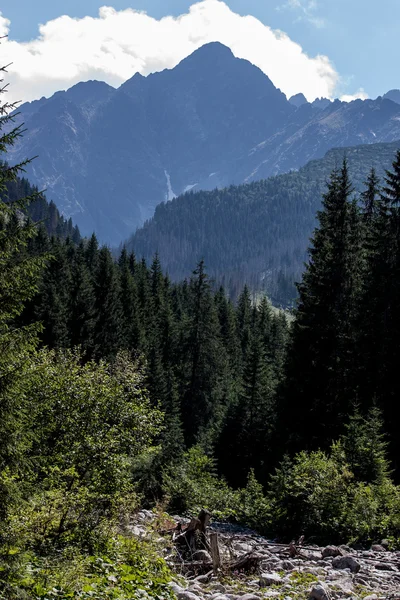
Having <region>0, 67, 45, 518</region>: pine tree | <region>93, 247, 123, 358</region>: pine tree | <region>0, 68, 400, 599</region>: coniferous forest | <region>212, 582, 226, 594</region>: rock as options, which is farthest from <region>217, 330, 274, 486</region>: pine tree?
<region>0, 67, 45, 518</region>: pine tree

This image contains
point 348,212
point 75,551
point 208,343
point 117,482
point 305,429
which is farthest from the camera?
point 208,343

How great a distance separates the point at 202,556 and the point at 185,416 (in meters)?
38.0

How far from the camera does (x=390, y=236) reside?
1036 inches

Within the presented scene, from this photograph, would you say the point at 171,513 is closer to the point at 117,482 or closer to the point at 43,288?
the point at 117,482

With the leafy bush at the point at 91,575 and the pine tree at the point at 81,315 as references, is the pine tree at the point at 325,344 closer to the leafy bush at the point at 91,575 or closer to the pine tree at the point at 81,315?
the leafy bush at the point at 91,575

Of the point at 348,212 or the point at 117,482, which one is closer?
the point at 117,482

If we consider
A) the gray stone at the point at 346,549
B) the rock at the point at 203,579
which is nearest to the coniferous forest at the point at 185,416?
the gray stone at the point at 346,549

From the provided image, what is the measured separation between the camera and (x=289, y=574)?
34.3ft

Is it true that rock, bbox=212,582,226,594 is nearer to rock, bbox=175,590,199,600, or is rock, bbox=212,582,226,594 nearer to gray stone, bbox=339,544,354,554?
rock, bbox=175,590,199,600

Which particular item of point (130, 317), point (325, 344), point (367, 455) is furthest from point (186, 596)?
point (130, 317)

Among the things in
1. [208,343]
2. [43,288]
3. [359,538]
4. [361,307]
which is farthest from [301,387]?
[43,288]

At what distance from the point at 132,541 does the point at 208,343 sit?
36881 mm

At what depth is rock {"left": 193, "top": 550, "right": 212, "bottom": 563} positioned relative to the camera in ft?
36.6

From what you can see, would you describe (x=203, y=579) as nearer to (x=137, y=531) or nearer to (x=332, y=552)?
(x=137, y=531)
